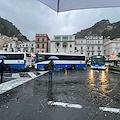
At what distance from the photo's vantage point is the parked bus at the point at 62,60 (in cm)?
1411

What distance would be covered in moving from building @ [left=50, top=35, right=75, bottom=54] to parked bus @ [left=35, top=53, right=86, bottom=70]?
2335 centimetres

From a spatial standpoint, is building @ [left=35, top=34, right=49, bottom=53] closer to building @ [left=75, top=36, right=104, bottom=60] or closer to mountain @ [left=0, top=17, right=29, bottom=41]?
building @ [left=75, top=36, right=104, bottom=60]

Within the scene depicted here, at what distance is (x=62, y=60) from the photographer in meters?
15.5

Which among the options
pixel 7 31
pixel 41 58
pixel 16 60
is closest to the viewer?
pixel 16 60

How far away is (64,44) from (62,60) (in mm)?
26277

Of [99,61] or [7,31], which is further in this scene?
[7,31]

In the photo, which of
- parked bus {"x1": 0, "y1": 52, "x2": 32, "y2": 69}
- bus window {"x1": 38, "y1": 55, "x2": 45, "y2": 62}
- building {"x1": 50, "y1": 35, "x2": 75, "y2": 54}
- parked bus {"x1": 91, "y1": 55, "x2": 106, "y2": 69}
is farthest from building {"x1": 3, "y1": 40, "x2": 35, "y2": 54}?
parked bus {"x1": 91, "y1": 55, "x2": 106, "y2": 69}

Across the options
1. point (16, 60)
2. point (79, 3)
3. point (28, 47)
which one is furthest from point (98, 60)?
point (28, 47)

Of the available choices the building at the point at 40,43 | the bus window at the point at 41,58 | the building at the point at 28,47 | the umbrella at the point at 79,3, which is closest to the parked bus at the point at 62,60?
the bus window at the point at 41,58

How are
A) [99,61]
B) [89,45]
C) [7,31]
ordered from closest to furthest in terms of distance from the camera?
[99,61], [89,45], [7,31]

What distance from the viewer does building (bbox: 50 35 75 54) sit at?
3966cm

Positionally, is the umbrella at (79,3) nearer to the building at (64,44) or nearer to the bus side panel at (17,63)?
the bus side panel at (17,63)

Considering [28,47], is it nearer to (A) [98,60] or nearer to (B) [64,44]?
(B) [64,44]

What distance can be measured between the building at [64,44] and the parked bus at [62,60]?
2335 centimetres
